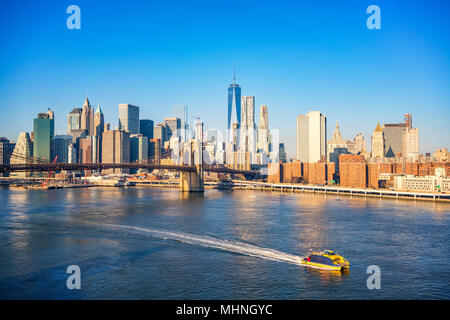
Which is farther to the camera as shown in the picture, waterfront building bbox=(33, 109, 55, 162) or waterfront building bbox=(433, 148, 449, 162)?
waterfront building bbox=(33, 109, 55, 162)

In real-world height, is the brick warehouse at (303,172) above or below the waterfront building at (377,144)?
below

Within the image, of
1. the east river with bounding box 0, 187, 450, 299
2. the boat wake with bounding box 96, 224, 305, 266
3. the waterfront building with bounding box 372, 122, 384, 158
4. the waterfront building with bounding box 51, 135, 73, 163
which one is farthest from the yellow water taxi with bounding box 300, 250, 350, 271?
the waterfront building with bounding box 51, 135, 73, 163

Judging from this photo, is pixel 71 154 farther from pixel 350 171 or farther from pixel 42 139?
pixel 350 171

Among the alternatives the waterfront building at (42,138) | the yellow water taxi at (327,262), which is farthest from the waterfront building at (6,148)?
the yellow water taxi at (327,262)

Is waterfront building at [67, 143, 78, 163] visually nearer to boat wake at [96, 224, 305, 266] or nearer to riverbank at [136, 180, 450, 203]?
riverbank at [136, 180, 450, 203]

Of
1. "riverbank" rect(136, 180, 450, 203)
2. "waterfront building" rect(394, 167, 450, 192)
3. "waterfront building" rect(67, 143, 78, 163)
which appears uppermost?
"waterfront building" rect(67, 143, 78, 163)

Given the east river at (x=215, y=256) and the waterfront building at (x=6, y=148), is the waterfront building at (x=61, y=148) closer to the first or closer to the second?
the waterfront building at (x=6, y=148)
